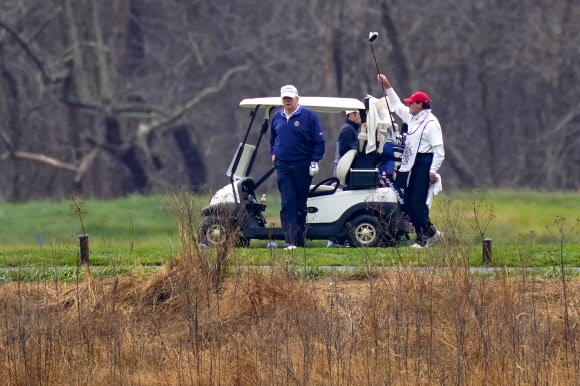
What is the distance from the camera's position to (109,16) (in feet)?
99.2

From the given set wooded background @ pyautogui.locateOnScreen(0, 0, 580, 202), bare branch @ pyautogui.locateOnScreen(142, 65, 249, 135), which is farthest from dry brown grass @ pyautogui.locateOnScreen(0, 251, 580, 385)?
bare branch @ pyautogui.locateOnScreen(142, 65, 249, 135)

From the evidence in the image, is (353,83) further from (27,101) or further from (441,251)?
(441,251)

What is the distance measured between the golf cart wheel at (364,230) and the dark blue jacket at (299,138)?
35.4 inches

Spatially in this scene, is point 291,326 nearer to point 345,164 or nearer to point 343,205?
point 343,205

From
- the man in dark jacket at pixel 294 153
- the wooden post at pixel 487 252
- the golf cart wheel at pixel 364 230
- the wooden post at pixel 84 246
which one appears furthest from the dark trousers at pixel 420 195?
the wooden post at pixel 84 246

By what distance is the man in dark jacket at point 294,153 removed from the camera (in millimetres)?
14609

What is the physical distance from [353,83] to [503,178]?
4528 mm

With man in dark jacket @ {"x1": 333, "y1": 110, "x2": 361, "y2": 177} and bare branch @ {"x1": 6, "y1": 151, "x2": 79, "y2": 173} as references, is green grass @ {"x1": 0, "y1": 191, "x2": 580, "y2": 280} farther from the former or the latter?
bare branch @ {"x1": 6, "y1": 151, "x2": 79, "y2": 173}

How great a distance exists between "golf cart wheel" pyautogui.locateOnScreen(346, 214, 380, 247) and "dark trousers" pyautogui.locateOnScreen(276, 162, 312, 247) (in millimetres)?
604

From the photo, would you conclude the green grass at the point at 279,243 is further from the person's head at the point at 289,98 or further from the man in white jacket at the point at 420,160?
the person's head at the point at 289,98

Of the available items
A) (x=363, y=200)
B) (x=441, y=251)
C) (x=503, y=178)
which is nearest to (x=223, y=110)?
(x=503, y=178)

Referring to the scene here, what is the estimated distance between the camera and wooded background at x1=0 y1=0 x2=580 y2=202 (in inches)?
1171

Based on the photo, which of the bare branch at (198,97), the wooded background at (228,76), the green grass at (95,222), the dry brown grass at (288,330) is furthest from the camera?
the bare branch at (198,97)

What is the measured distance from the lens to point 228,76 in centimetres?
3031
